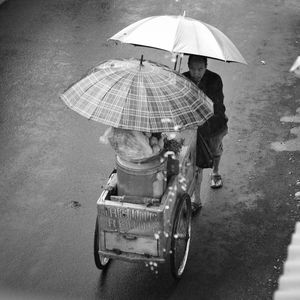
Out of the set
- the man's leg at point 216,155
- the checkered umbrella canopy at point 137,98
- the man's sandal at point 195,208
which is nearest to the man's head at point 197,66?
the man's leg at point 216,155

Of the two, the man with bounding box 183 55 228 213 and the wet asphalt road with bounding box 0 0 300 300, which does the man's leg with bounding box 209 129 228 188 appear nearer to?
the man with bounding box 183 55 228 213

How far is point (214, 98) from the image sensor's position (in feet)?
21.0

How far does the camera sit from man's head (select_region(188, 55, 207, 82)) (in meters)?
6.13

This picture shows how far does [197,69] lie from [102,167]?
2138 millimetres

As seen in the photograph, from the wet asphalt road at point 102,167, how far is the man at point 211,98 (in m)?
0.73

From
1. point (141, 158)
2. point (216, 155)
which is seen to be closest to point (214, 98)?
point (216, 155)

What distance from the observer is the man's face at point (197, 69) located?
20.2 feet

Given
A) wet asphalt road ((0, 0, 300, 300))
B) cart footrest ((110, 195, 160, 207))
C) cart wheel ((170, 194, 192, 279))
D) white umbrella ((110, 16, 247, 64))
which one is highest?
white umbrella ((110, 16, 247, 64))

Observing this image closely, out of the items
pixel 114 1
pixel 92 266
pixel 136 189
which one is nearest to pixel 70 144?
pixel 92 266

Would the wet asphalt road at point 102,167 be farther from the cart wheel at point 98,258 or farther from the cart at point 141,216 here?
the cart at point 141,216

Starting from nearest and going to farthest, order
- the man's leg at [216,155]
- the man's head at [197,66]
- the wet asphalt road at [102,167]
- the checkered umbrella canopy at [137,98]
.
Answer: the checkered umbrella canopy at [137,98]
the wet asphalt road at [102,167]
the man's head at [197,66]
the man's leg at [216,155]

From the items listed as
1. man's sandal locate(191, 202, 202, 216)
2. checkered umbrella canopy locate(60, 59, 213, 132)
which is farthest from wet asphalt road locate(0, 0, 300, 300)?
checkered umbrella canopy locate(60, 59, 213, 132)

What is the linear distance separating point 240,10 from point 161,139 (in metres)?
7.70

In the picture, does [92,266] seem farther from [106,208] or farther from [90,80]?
[90,80]
